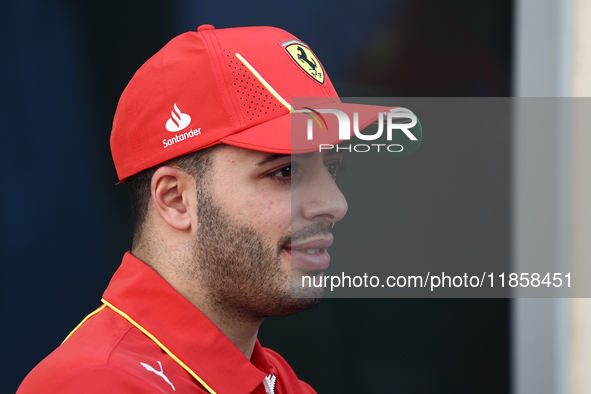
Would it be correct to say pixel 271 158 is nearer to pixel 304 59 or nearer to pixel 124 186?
pixel 304 59

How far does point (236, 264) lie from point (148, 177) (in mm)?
294

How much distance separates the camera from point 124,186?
2260mm

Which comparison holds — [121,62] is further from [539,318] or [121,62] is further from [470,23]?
[539,318]

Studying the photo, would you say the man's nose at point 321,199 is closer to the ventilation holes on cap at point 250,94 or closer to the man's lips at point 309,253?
the man's lips at point 309,253

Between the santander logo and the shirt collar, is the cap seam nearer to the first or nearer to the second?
the santander logo

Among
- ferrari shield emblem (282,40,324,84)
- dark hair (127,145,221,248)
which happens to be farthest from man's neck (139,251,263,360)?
ferrari shield emblem (282,40,324,84)

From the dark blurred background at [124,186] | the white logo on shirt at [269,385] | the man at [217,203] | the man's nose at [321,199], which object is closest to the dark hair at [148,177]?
the man at [217,203]

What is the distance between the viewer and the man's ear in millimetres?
1286

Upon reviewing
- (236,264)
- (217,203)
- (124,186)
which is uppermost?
(124,186)

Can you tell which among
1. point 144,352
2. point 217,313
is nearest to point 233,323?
point 217,313

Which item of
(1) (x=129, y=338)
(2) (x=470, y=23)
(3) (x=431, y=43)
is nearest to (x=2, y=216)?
(1) (x=129, y=338)

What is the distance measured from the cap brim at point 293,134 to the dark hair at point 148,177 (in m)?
0.08

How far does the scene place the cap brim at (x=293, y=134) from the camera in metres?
1.21

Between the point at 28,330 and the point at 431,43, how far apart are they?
1937 millimetres
